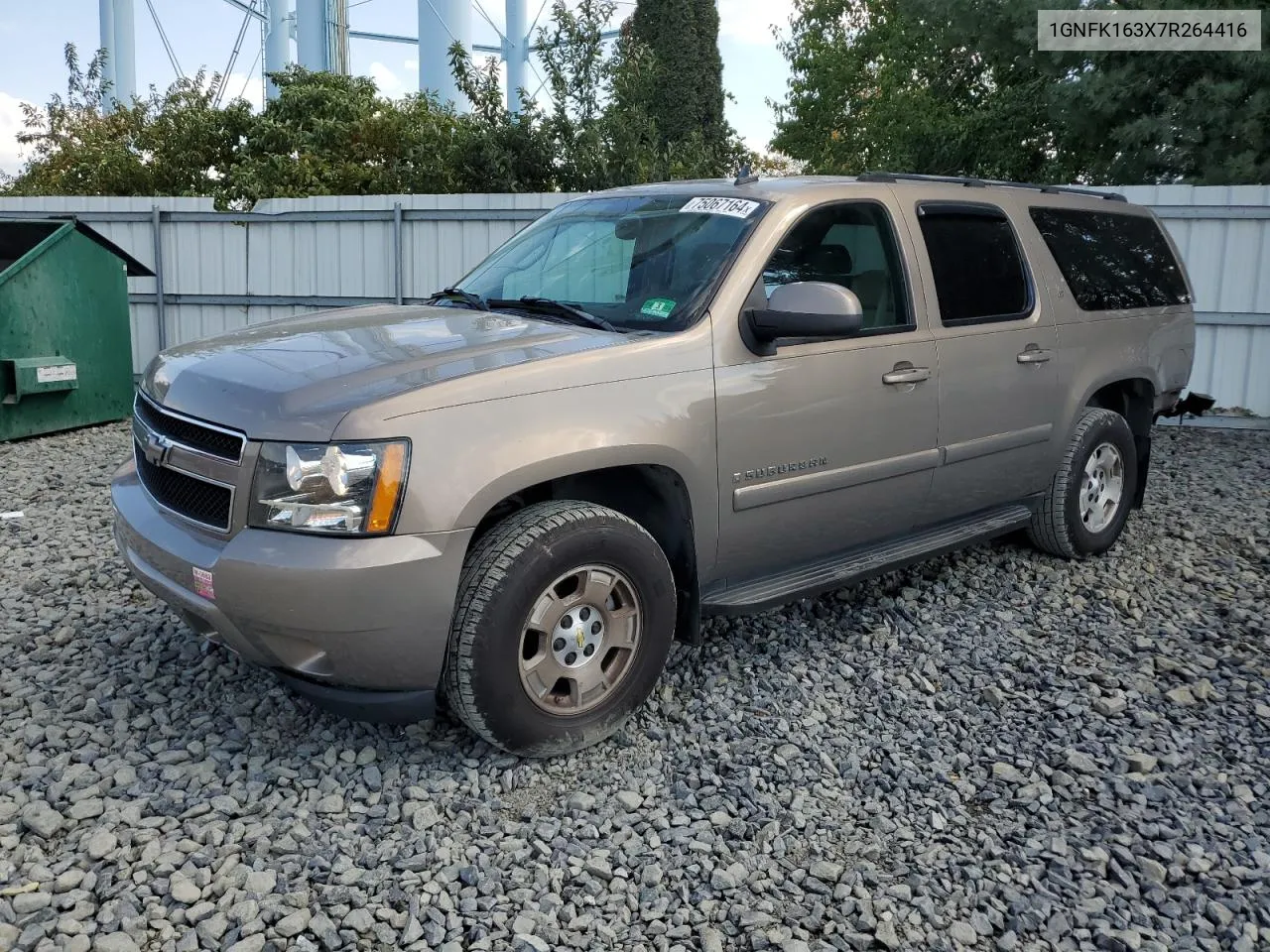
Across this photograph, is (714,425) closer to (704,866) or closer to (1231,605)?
(704,866)

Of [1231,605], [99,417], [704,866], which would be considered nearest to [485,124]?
[99,417]

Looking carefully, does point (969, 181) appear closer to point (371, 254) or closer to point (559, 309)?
point (559, 309)

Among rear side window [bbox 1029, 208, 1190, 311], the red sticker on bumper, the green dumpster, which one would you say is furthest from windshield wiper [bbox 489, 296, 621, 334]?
the green dumpster

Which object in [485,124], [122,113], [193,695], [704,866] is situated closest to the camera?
[704,866]

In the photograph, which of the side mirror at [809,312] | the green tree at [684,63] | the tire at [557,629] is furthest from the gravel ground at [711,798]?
the green tree at [684,63]

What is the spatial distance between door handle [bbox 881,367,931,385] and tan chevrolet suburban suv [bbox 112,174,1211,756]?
0.6 inches

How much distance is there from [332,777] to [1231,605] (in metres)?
3.97

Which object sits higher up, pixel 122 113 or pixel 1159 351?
pixel 122 113

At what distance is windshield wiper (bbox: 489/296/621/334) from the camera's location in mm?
3803

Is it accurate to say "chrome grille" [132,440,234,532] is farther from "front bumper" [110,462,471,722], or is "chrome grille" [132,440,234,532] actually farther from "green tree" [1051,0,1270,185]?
"green tree" [1051,0,1270,185]

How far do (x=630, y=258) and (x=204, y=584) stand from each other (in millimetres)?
1910

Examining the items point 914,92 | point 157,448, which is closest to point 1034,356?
point 157,448

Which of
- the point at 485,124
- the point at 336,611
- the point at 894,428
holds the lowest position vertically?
the point at 336,611

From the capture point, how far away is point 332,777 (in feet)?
11.0
